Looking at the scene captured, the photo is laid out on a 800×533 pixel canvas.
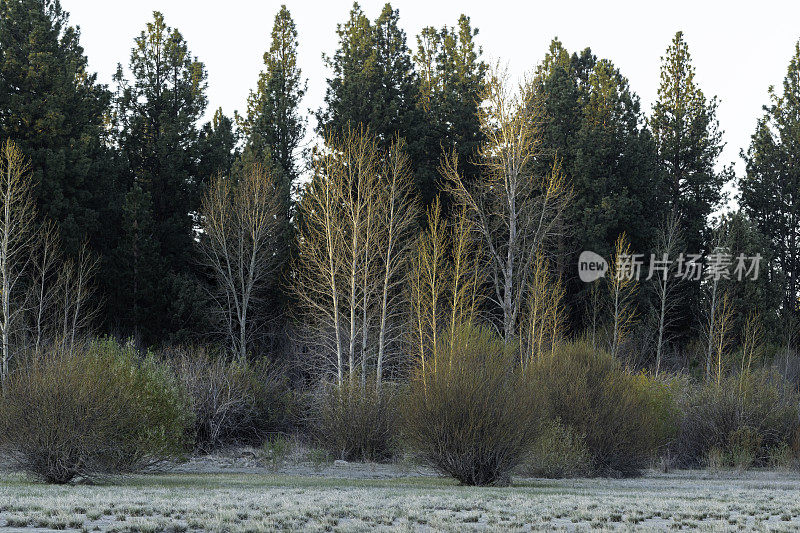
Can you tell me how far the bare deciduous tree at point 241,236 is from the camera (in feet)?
135

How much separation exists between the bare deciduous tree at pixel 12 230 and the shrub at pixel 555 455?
18.3 metres

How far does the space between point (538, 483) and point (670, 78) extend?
40.3 metres

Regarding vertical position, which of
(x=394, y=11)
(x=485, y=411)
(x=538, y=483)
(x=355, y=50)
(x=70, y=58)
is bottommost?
(x=538, y=483)

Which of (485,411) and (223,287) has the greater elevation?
(223,287)

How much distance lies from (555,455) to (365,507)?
1242cm

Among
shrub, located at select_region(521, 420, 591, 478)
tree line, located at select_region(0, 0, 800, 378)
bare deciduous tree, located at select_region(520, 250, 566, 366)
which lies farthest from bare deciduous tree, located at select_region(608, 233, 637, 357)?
shrub, located at select_region(521, 420, 591, 478)

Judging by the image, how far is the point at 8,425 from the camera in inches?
777

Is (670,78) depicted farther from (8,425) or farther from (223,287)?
(8,425)

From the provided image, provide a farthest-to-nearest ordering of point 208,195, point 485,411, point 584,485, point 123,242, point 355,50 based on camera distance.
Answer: point 355,50 → point 208,195 → point 123,242 → point 584,485 → point 485,411

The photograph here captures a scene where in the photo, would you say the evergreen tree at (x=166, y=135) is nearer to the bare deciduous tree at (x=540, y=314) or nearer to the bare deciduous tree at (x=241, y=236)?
the bare deciduous tree at (x=241, y=236)

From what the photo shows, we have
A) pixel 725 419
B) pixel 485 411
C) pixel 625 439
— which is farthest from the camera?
pixel 725 419

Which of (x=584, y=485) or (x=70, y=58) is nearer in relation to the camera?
(x=584, y=485)

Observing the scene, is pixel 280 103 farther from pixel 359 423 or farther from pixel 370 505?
pixel 370 505

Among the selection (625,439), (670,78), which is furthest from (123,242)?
(670,78)
